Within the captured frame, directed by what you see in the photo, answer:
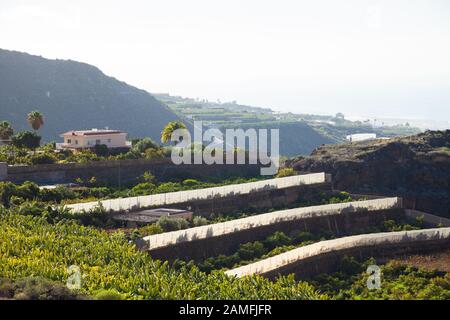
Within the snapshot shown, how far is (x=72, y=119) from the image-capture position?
182 m

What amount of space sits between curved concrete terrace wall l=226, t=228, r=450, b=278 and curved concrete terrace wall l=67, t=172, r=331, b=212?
13.6m

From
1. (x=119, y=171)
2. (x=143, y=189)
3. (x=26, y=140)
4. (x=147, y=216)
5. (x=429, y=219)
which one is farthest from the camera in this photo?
(x=26, y=140)

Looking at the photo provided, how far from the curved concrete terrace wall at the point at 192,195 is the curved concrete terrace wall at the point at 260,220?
24.9 feet

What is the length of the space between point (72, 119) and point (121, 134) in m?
99.6

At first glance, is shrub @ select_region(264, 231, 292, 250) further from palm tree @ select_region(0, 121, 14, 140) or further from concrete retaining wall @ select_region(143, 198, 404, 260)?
palm tree @ select_region(0, 121, 14, 140)

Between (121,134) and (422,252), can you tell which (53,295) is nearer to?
(422,252)

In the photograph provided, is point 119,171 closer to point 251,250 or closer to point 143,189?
point 143,189

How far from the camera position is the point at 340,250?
5572 centimetres

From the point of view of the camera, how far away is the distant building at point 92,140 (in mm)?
83062

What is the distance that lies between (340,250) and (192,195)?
14.7m

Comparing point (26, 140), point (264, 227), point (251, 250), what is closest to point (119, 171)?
point (26, 140)

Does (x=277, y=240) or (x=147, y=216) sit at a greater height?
(x=147, y=216)

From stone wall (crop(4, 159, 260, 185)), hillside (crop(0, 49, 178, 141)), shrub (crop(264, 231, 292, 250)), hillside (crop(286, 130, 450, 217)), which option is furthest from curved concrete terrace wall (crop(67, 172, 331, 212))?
hillside (crop(0, 49, 178, 141))

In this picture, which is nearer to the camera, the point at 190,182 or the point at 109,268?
the point at 109,268
